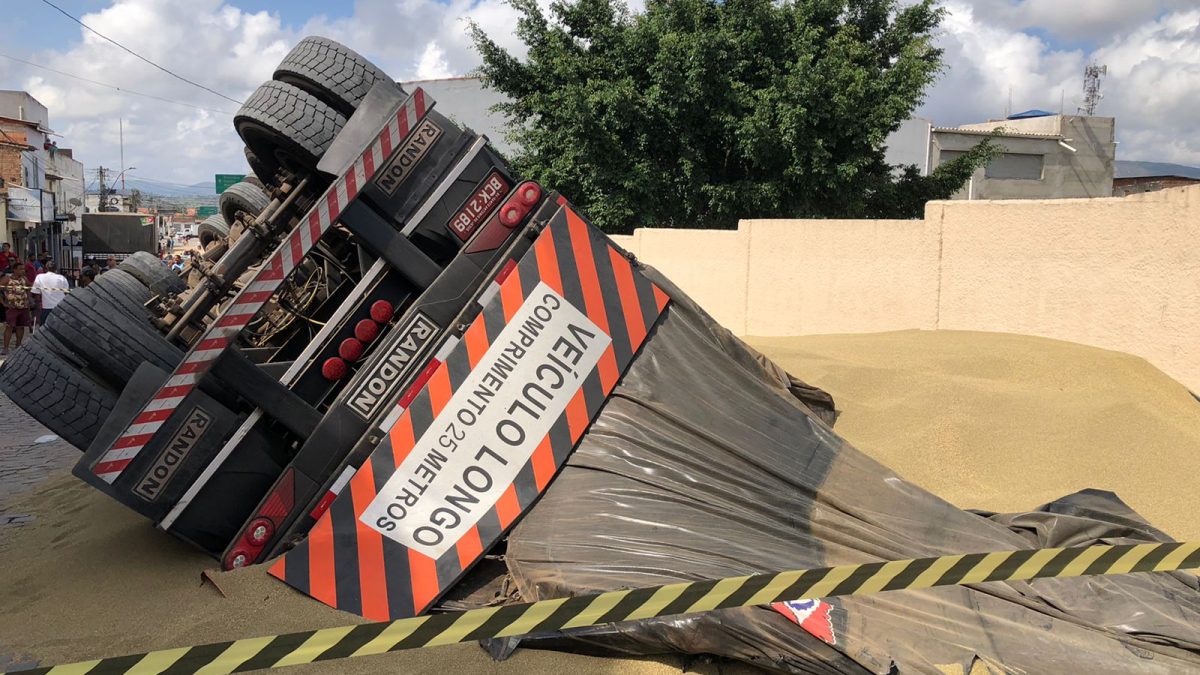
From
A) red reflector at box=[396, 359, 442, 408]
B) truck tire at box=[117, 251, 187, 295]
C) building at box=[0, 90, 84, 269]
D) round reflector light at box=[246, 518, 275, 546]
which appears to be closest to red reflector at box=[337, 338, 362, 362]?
red reflector at box=[396, 359, 442, 408]

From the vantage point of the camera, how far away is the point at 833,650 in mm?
2918

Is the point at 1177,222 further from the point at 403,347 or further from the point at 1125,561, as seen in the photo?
the point at 403,347

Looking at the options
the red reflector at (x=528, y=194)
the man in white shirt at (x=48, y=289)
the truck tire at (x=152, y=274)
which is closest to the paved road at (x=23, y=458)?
the truck tire at (x=152, y=274)

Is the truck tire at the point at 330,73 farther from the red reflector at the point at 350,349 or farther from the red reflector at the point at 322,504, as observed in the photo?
the red reflector at the point at 322,504

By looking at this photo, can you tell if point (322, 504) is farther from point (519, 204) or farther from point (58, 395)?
point (519, 204)

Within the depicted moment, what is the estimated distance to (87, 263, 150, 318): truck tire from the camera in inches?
167

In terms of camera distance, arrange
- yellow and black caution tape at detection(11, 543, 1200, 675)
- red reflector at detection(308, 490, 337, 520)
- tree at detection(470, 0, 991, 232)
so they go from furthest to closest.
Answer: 1. tree at detection(470, 0, 991, 232)
2. red reflector at detection(308, 490, 337, 520)
3. yellow and black caution tape at detection(11, 543, 1200, 675)

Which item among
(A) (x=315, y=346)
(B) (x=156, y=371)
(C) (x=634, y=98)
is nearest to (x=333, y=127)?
(A) (x=315, y=346)

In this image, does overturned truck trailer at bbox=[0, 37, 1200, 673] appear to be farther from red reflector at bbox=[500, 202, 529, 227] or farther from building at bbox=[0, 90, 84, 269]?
building at bbox=[0, 90, 84, 269]

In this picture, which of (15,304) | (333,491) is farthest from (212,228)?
(15,304)

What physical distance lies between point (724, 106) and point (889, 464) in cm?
1148

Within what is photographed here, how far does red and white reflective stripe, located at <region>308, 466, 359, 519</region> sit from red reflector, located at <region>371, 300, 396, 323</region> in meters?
0.70

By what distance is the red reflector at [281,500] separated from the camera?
Result: 3.75m

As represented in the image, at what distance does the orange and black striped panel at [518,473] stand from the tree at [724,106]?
37.0 ft
